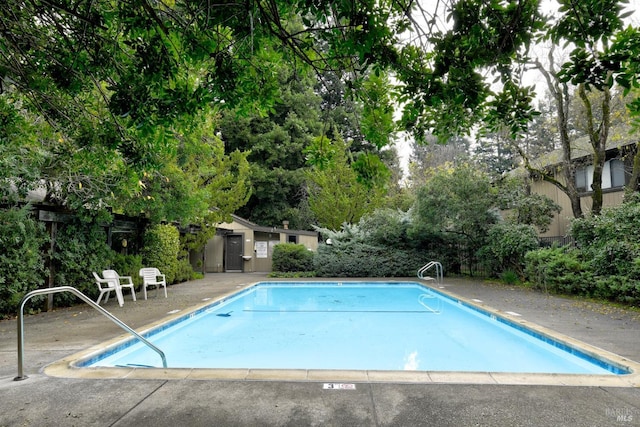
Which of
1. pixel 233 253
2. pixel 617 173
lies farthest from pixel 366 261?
pixel 617 173

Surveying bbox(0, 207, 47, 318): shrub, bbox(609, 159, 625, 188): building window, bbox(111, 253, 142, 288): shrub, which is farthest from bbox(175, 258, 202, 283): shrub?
bbox(609, 159, 625, 188): building window

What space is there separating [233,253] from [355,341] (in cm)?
1423

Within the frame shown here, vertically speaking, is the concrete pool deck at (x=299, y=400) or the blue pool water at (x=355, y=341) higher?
the concrete pool deck at (x=299, y=400)

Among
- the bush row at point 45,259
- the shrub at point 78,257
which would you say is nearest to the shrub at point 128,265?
the bush row at point 45,259

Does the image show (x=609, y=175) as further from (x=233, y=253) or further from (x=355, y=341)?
(x=233, y=253)

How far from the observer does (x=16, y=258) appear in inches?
259

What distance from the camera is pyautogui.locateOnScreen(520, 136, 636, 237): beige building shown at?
41.2 ft

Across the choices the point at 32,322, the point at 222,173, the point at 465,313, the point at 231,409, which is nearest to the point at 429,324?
the point at 465,313

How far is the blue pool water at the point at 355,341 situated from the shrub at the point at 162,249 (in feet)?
10.0

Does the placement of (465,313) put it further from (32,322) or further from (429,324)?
(32,322)

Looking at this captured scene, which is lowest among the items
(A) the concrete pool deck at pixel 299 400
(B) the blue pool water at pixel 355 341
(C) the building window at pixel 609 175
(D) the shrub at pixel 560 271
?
(B) the blue pool water at pixel 355 341

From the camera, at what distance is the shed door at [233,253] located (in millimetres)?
19859

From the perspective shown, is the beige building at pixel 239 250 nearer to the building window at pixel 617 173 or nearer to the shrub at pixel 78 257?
the shrub at pixel 78 257

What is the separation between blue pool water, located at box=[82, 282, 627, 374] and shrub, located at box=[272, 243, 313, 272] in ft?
21.4
